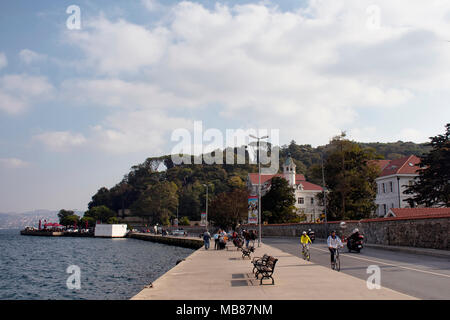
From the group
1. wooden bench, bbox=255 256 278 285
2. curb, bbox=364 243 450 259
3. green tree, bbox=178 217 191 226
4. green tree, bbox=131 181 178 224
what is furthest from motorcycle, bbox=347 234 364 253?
green tree, bbox=131 181 178 224

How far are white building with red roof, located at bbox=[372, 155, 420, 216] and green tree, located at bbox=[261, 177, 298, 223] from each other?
1739 centimetres

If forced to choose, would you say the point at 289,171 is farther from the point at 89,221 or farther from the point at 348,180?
the point at 89,221

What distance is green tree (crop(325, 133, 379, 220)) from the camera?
59.5m

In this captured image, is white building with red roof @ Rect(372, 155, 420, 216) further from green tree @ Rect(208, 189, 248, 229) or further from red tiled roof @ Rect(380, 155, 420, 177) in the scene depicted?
green tree @ Rect(208, 189, 248, 229)

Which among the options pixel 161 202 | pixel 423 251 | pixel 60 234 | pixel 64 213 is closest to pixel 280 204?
pixel 161 202

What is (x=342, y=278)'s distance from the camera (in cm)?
1418

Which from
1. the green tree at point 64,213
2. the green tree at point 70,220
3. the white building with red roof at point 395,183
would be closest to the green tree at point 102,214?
the green tree at point 70,220

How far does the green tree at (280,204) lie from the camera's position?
8106 centimetres

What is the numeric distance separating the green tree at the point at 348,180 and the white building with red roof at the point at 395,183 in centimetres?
354

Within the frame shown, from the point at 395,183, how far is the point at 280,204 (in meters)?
24.2

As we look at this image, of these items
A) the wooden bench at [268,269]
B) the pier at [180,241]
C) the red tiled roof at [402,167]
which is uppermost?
the red tiled roof at [402,167]

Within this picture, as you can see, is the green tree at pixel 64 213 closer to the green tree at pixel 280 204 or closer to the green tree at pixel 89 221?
the green tree at pixel 89 221
